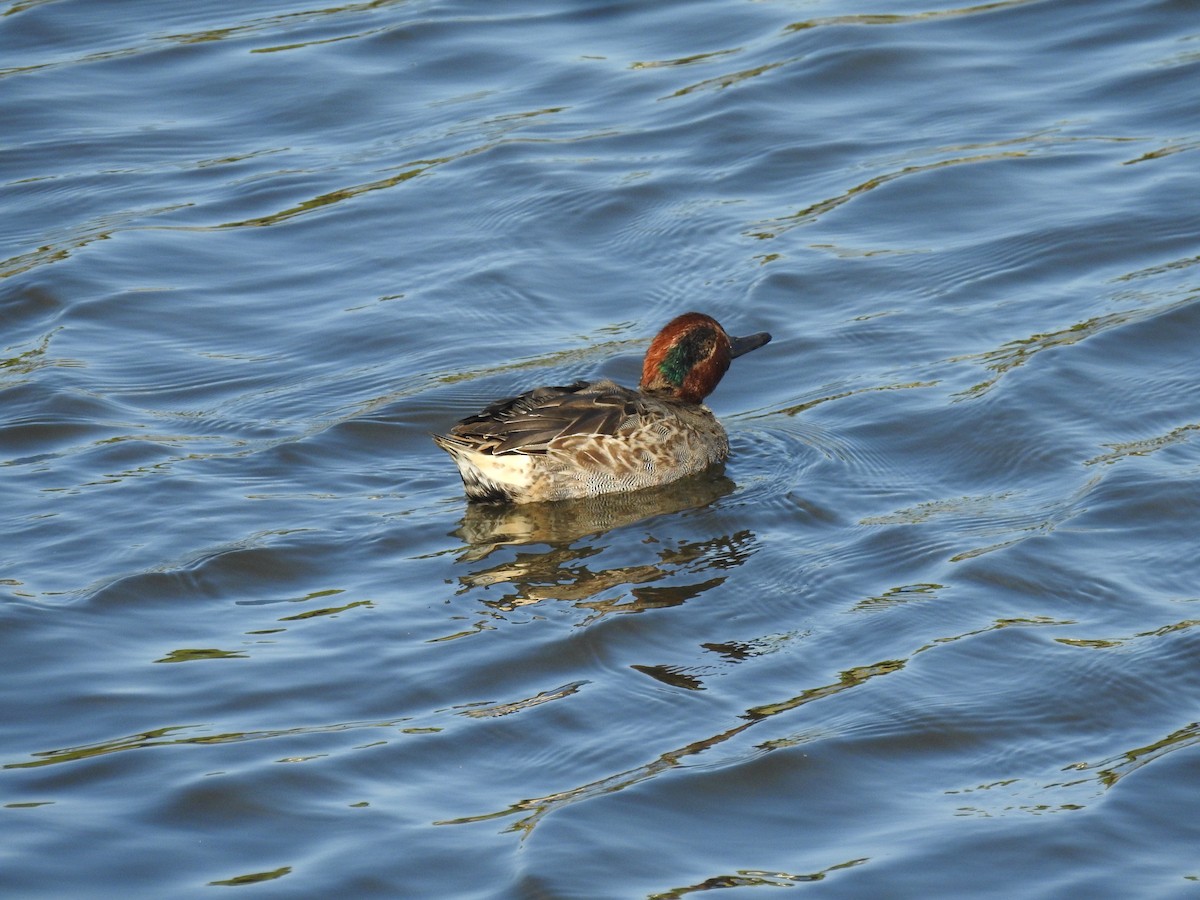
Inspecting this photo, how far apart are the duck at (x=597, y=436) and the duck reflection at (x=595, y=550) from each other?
9 cm

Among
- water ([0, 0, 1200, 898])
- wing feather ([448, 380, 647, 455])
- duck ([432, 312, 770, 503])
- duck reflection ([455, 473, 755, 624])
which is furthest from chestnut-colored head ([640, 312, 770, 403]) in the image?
duck reflection ([455, 473, 755, 624])

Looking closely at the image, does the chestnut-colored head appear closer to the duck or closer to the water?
the duck

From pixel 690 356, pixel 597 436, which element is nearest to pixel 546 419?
pixel 597 436

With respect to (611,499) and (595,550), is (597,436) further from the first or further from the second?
(595,550)

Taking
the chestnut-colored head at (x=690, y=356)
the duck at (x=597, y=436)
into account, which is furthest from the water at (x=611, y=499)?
the chestnut-colored head at (x=690, y=356)

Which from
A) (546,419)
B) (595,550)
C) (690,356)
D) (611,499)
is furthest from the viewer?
(690,356)

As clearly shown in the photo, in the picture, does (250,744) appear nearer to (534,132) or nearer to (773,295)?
(773,295)

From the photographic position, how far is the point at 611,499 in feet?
30.1

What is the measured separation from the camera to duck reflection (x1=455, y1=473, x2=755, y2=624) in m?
7.81

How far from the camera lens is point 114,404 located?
32.3 feet

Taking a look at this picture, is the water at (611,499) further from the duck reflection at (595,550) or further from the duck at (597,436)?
the duck at (597,436)

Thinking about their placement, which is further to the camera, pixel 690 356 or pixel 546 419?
pixel 690 356

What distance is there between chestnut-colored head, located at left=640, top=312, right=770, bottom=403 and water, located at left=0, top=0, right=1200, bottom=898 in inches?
13.7

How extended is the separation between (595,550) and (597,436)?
893 millimetres
